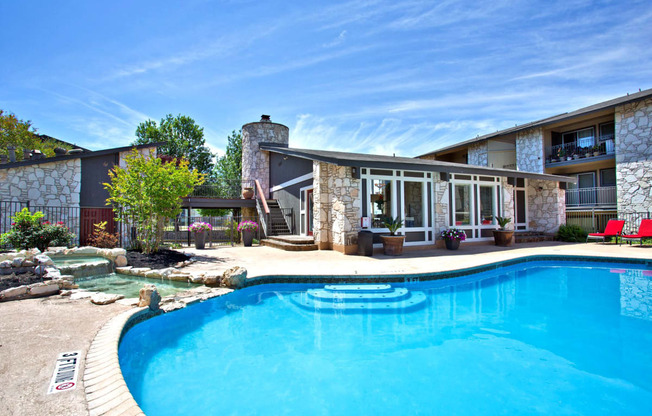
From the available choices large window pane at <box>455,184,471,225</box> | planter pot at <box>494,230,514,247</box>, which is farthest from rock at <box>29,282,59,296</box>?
planter pot at <box>494,230,514,247</box>

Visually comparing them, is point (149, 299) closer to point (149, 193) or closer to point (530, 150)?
point (149, 193)

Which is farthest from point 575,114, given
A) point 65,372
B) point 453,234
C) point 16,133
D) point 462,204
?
point 16,133

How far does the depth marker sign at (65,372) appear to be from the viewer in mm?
2113

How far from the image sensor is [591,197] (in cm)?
1634

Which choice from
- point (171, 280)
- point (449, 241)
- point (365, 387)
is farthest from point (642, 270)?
point (171, 280)

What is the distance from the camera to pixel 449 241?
10.5 metres

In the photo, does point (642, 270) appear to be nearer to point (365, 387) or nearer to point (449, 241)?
point (449, 241)

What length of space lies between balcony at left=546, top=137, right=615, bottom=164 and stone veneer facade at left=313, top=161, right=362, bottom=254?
14.2 meters

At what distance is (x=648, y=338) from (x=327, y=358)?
416 cm

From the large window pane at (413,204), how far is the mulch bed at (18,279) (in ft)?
30.0

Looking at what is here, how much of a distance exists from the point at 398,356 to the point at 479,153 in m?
20.0

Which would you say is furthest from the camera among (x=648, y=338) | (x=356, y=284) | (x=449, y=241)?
(x=449, y=241)

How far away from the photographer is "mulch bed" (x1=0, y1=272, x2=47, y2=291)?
197 inches

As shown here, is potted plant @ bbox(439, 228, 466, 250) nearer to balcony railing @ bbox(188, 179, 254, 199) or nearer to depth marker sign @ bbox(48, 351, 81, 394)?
depth marker sign @ bbox(48, 351, 81, 394)
